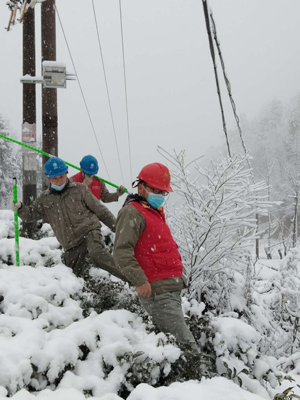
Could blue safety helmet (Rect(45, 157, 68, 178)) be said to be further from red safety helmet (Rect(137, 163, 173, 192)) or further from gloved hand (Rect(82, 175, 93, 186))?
red safety helmet (Rect(137, 163, 173, 192))

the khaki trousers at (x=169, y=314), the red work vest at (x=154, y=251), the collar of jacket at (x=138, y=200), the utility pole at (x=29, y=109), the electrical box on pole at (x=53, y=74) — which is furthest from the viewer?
the utility pole at (x=29, y=109)

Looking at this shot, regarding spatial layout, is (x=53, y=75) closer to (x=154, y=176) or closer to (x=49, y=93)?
(x=49, y=93)

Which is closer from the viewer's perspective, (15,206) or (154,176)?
(154,176)

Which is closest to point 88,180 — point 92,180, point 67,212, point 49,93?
point 92,180

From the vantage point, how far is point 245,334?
3.06 meters

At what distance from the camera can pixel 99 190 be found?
6133 millimetres

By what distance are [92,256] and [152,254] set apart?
5.08 ft

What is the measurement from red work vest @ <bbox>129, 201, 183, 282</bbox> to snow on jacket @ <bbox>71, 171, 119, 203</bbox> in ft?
9.66

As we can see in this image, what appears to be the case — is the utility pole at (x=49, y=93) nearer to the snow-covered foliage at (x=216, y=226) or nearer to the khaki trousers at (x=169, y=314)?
the snow-covered foliage at (x=216, y=226)

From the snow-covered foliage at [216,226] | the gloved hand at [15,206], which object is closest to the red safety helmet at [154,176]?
the snow-covered foliage at [216,226]

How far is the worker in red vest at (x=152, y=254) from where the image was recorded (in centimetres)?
296

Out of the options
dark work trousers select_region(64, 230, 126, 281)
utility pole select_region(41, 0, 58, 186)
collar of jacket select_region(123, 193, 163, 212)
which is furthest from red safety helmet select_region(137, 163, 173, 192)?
utility pole select_region(41, 0, 58, 186)

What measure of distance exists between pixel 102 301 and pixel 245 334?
1426mm

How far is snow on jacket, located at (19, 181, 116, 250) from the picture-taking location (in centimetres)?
457
